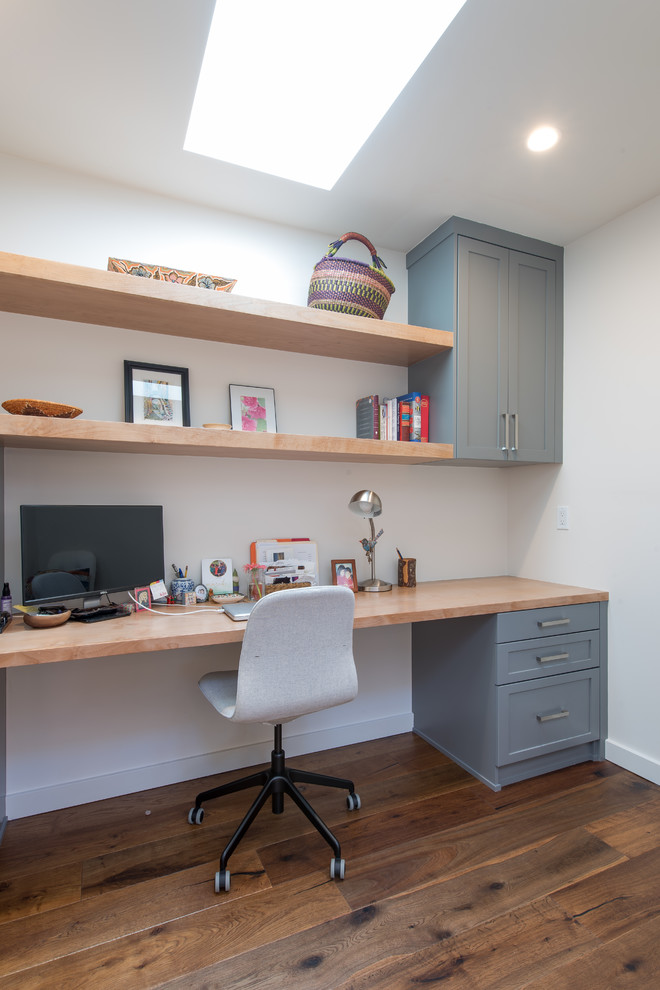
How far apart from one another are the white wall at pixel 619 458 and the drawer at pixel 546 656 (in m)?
0.12

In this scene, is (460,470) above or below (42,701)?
above

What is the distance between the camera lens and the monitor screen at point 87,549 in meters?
1.80

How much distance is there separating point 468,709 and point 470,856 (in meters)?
0.62

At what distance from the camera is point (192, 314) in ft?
6.37

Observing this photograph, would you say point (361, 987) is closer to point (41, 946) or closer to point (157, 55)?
point (41, 946)

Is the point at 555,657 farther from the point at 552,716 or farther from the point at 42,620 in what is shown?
the point at 42,620

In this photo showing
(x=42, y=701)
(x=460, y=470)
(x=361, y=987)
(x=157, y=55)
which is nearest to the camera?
(x=361, y=987)

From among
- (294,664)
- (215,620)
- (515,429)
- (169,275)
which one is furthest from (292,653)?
(515,429)

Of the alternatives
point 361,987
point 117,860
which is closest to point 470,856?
point 361,987

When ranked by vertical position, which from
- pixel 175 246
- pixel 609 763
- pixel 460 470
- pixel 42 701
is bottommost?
pixel 609 763

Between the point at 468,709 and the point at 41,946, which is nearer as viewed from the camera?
the point at 41,946

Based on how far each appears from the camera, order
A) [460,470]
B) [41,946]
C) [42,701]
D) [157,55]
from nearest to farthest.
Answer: [41,946] → [157,55] → [42,701] → [460,470]

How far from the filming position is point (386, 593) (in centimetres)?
238

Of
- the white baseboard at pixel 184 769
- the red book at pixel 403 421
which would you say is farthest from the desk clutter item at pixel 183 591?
the red book at pixel 403 421
